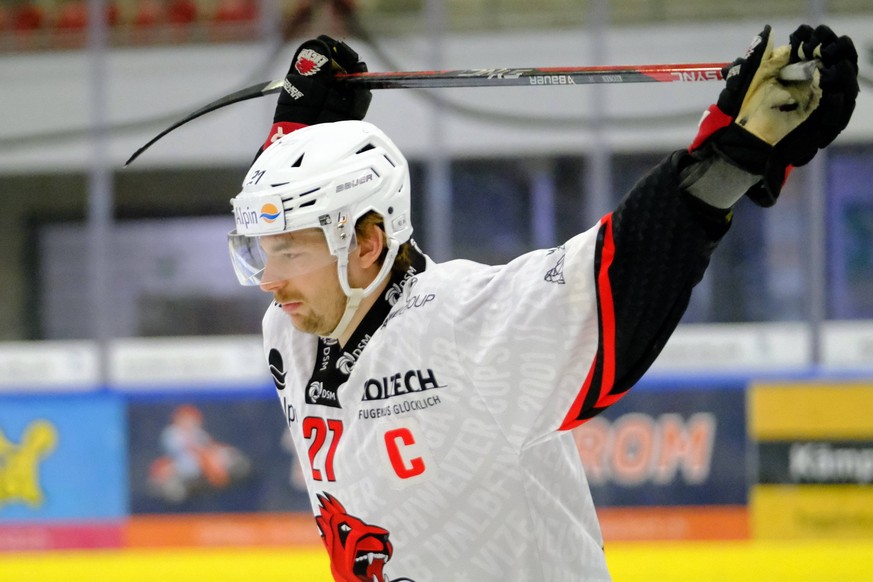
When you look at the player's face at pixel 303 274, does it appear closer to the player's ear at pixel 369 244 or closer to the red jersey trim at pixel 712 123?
the player's ear at pixel 369 244

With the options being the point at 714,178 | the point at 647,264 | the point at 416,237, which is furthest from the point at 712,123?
the point at 416,237

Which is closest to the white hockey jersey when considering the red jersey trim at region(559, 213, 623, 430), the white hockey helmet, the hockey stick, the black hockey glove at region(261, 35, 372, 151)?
the red jersey trim at region(559, 213, 623, 430)

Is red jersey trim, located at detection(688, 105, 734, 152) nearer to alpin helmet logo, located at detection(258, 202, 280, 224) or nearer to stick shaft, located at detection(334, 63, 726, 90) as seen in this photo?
stick shaft, located at detection(334, 63, 726, 90)

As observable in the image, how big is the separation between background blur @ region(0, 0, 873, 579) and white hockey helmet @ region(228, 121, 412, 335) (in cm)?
373

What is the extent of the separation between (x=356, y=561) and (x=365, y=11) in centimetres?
438

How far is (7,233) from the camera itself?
627 cm

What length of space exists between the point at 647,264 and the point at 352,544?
67cm

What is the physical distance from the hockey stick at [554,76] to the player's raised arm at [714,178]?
0.10 feet

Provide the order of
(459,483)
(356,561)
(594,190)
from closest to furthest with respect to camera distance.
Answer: (459,483), (356,561), (594,190)

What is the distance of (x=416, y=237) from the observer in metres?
5.86

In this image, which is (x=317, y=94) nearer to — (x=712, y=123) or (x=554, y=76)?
(x=554, y=76)

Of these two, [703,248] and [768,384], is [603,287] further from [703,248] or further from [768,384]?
[768,384]

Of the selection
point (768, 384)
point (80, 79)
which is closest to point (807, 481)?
point (768, 384)

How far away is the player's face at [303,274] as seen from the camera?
1854 millimetres
